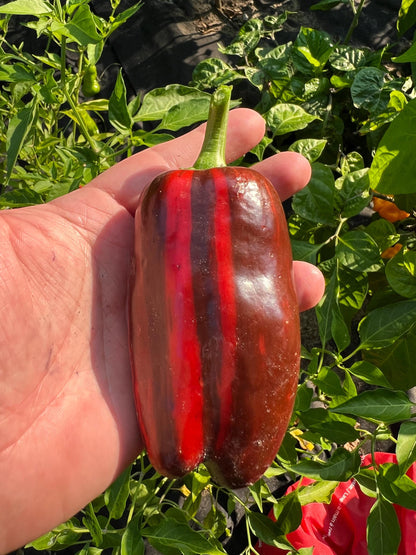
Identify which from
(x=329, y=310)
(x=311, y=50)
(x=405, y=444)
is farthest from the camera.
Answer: (x=311, y=50)

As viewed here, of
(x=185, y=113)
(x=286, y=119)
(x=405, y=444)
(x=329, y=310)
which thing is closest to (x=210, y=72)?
(x=286, y=119)

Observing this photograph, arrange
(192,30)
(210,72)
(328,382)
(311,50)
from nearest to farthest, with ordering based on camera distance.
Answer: (328,382), (311,50), (210,72), (192,30)

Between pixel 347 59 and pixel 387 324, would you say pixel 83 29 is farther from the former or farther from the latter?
pixel 347 59

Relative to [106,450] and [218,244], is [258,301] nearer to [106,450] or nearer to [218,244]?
[218,244]

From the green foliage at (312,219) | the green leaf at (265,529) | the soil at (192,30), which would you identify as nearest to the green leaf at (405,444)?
the green foliage at (312,219)

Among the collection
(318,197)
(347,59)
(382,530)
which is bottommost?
(382,530)

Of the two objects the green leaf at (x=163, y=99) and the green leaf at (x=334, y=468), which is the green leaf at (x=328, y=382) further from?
the green leaf at (x=163, y=99)

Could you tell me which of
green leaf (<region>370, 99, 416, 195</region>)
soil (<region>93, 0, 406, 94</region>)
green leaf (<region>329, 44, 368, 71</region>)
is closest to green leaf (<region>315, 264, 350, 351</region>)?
green leaf (<region>370, 99, 416, 195</region>)
